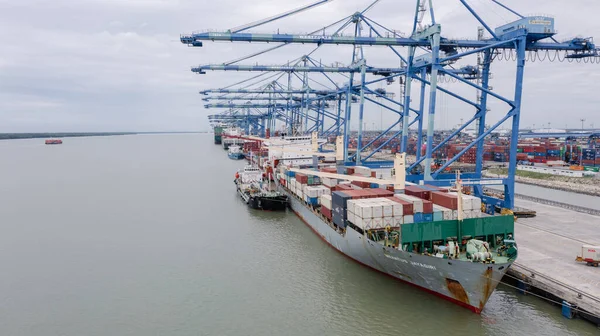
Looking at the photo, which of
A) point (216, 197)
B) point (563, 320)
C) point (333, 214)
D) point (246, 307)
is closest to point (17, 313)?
point (246, 307)

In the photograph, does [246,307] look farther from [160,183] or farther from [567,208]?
[160,183]

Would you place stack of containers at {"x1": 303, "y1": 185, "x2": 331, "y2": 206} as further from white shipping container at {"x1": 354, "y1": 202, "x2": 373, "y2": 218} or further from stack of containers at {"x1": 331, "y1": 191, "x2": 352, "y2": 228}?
white shipping container at {"x1": 354, "y1": 202, "x2": 373, "y2": 218}

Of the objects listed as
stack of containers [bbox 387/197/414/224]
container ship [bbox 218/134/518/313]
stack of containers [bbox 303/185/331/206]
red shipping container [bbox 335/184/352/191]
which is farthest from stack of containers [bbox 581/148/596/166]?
stack of containers [bbox 387/197/414/224]

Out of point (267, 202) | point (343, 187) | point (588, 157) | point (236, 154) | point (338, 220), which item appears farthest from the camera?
point (236, 154)

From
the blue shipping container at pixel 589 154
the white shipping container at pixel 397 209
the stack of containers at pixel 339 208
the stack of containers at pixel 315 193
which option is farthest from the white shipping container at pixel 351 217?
the blue shipping container at pixel 589 154

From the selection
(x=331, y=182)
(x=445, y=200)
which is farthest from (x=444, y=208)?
(x=331, y=182)

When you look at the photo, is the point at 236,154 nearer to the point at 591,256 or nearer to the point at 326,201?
the point at 326,201

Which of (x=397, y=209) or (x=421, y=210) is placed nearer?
(x=397, y=209)
